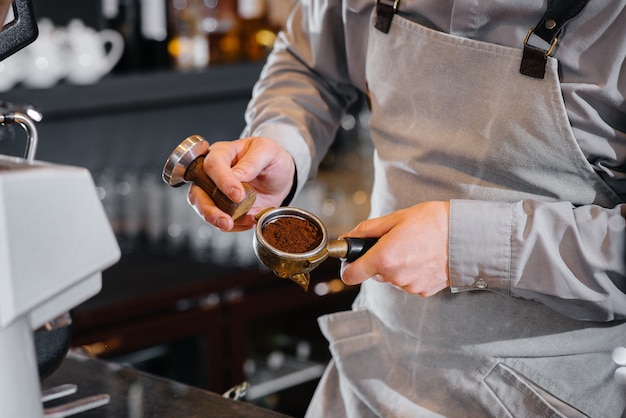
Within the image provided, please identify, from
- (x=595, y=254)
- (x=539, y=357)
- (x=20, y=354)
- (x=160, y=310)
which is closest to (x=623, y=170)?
(x=595, y=254)

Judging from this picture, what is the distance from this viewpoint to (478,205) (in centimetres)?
102

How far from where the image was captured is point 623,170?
107cm

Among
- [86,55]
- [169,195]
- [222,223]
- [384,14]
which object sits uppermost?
[384,14]

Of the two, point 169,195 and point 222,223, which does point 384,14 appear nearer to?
point 222,223

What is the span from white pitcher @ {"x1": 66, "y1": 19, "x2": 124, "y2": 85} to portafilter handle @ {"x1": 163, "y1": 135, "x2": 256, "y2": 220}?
4.53 ft

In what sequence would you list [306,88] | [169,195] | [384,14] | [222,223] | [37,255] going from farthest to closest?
[169,195] < [306,88] < [384,14] < [222,223] < [37,255]

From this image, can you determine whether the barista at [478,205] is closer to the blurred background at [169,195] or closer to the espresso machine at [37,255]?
the espresso machine at [37,255]

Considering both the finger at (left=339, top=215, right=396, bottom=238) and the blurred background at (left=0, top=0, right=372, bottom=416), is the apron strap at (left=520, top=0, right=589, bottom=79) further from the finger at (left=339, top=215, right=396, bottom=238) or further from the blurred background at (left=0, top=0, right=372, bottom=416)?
the blurred background at (left=0, top=0, right=372, bottom=416)

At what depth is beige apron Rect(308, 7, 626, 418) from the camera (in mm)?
1089

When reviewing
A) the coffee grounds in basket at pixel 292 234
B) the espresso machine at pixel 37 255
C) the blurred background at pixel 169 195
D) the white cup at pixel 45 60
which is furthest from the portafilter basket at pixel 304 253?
the white cup at pixel 45 60

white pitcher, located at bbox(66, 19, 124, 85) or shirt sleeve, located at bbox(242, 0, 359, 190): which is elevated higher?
shirt sleeve, located at bbox(242, 0, 359, 190)

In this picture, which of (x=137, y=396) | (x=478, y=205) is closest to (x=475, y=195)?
(x=478, y=205)

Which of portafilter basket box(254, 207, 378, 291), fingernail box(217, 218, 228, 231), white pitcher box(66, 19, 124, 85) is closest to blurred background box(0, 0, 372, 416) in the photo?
white pitcher box(66, 19, 124, 85)

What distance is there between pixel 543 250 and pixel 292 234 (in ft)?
0.99
